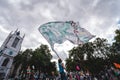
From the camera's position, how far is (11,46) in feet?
127

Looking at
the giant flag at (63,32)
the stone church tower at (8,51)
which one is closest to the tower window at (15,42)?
the stone church tower at (8,51)

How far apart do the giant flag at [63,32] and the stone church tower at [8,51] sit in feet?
99.7

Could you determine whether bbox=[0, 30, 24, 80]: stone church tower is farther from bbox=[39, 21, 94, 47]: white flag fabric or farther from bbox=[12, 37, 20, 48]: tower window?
bbox=[39, 21, 94, 47]: white flag fabric

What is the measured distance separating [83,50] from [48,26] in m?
40.0

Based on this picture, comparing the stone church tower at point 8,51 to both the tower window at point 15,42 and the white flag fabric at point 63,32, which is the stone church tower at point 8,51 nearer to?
the tower window at point 15,42

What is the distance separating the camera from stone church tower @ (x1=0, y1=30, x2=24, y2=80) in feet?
115

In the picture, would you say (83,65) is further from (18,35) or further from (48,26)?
(48,26)

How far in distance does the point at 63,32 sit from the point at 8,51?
32.1 meters

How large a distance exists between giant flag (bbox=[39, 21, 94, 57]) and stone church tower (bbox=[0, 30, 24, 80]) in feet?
99.7

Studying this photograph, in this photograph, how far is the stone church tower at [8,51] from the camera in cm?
3520

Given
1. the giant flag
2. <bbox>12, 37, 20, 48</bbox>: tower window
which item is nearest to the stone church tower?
<bbox>12, 37, 20, 48</bbox>: tower window

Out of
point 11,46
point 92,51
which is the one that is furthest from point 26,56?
point 92,51

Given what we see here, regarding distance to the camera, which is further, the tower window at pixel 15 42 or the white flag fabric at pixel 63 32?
the tower window at pixel 15 42

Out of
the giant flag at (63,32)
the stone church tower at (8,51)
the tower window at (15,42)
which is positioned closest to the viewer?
the giant flag at (63,32)
